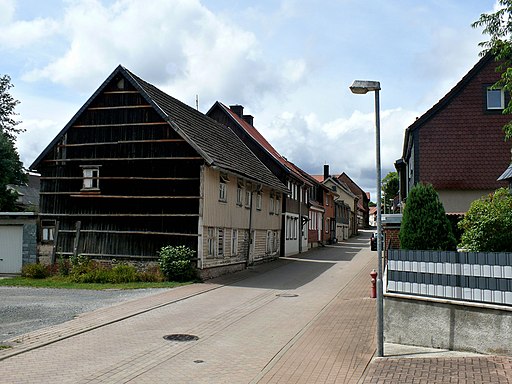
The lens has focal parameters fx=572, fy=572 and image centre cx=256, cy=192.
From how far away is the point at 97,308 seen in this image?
1605 centimetres

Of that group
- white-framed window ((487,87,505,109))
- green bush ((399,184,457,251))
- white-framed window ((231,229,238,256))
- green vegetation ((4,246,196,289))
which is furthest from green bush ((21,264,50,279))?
white-framed window ((487,87,505,109))

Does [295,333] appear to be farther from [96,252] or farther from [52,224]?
[52,224]

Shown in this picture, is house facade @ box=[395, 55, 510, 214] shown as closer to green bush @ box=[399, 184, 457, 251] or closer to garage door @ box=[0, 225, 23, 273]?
green bush @ box=[399, 184, 457, 251]

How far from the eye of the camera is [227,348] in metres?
11.1

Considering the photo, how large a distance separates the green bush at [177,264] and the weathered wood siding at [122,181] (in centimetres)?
64

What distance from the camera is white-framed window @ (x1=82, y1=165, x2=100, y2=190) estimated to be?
25047 millimetres

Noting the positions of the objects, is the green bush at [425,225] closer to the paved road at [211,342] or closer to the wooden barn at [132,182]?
the paved road at [211,342]

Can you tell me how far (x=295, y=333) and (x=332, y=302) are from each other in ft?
16.8

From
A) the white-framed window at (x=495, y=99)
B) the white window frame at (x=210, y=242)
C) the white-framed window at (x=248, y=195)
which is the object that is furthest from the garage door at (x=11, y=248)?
the white-framed window at (x=495, y=99)

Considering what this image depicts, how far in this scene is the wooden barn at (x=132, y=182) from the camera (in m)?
23.7

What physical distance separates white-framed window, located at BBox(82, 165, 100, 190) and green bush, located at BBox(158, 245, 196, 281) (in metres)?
4.84

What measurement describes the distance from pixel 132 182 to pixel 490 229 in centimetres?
1563

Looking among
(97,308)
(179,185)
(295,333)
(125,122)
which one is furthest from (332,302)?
(125,122)

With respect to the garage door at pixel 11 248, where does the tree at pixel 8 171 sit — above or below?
above
